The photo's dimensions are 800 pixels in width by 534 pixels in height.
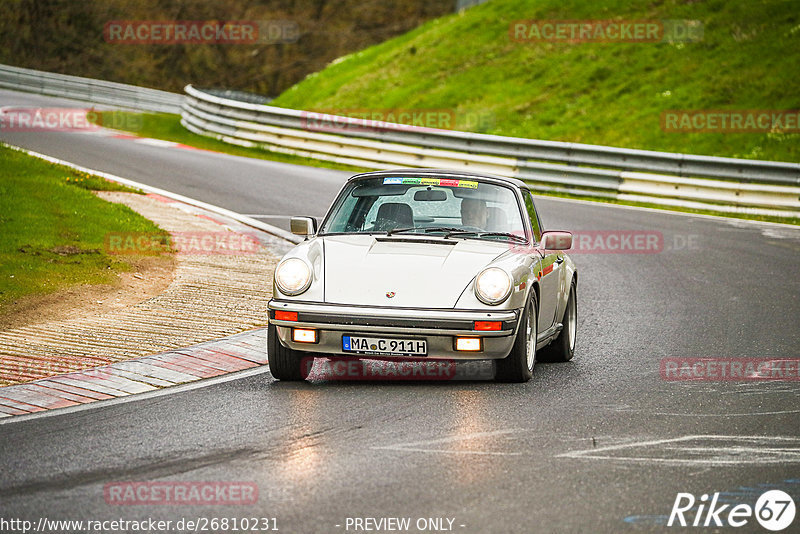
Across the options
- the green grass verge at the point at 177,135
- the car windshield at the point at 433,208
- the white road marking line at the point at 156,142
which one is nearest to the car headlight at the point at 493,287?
the car windshield at the point at 433,208

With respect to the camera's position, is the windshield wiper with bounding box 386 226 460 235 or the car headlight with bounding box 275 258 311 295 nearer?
the car headlight with bounding box 275 258 311 295

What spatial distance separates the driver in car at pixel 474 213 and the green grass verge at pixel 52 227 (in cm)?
420

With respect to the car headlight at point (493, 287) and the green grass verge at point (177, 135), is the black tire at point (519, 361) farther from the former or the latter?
the green grass verge at point (177, 135)

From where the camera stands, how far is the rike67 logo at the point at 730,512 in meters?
5.03

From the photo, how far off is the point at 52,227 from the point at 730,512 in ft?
32.7

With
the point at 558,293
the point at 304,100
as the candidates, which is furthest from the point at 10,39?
the point at 558,293

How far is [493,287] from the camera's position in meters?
7.71

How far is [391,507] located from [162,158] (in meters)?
18.5

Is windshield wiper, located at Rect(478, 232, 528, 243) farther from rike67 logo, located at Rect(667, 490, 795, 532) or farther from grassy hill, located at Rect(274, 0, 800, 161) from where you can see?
grassy hill, located at Rect(274, 0, 800, 161)

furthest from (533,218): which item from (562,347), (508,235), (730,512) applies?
(730,512)

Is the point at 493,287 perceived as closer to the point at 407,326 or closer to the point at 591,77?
the point at 407,326

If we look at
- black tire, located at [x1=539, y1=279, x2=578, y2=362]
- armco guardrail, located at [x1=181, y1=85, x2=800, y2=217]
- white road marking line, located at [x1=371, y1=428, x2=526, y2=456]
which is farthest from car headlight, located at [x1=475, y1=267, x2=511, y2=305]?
armco guardrail, located at [x1=181, y1=85, x2=800, y2=217]

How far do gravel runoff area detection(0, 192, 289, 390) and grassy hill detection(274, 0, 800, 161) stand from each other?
13867mm

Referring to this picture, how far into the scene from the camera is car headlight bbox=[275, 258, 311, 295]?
7848mm
